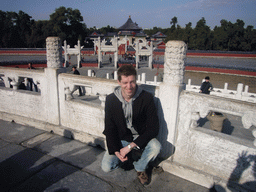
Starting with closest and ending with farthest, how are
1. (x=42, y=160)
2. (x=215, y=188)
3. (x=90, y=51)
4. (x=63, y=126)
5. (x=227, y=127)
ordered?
(x=215, y=188) < (x=42, y=160) < (x=63, y=126) < (x=227, y=127) < (x=90, y=51)

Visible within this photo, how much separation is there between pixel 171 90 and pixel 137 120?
0.61 metres

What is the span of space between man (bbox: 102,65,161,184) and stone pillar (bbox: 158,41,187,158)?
0.79ft

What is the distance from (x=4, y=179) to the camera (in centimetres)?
261

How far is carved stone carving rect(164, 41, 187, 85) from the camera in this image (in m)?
2.57

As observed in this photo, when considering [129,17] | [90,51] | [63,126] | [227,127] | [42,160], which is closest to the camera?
[42,160]

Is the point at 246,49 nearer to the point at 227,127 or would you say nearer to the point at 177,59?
the point at 227,127

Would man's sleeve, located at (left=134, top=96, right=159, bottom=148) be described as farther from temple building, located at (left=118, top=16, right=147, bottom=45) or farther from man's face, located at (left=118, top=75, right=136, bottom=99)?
temple building, located at (left=118, top=16, right=147, bottom=45)

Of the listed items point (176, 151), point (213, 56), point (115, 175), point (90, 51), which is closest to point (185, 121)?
point (176, 151)

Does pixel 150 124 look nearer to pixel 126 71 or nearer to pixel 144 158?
pixel 144 158

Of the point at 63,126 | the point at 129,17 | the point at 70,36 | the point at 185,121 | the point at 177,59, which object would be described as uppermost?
the point at 129,17

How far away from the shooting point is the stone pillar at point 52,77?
373 cm

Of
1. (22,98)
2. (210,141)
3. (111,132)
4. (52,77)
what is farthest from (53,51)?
(210,141)

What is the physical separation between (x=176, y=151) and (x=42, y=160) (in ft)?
6.71

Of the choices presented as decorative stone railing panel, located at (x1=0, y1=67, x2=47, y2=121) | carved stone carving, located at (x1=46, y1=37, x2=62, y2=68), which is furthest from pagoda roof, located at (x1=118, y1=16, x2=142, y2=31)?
carved stone carving, located at (x1=46, y1=37, x2=62, y2=68)
